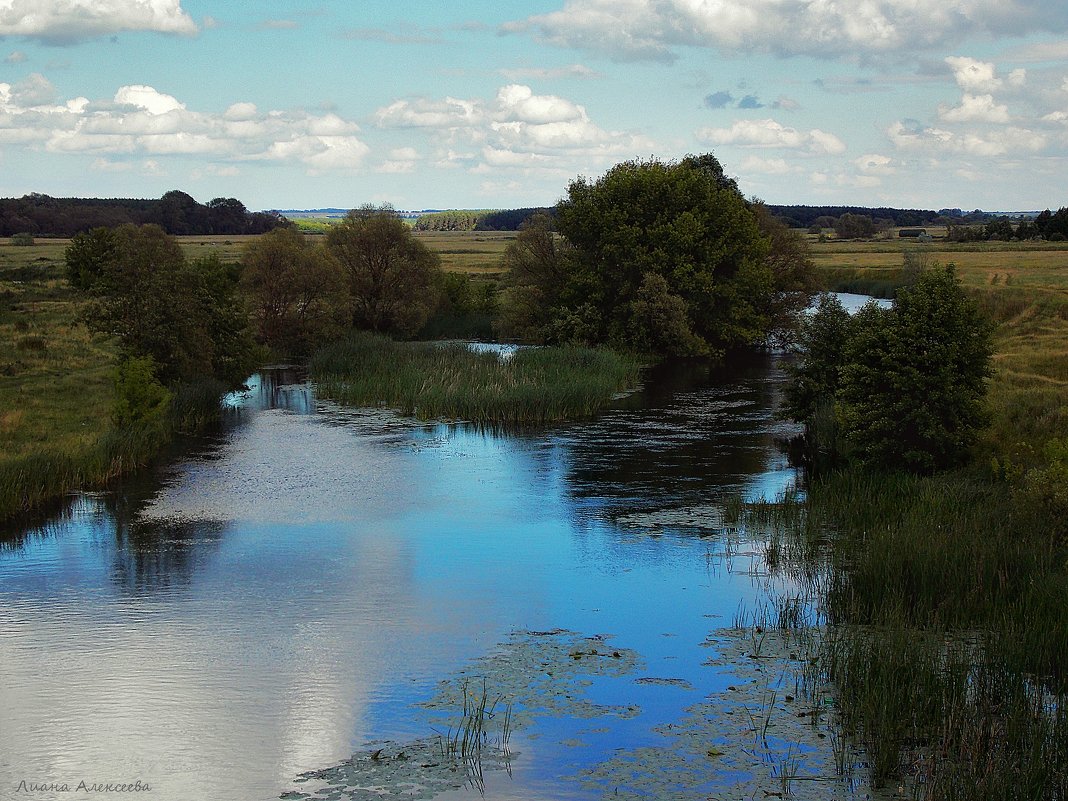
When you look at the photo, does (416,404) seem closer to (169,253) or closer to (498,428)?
(498,428)

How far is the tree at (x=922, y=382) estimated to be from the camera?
2325cm

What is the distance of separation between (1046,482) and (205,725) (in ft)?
42.9

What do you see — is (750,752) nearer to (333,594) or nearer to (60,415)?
(333,594)

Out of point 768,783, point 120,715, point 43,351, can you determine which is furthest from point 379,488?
point 43,351

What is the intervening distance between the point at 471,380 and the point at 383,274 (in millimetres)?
18880

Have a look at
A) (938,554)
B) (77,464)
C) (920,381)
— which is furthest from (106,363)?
(938,554)

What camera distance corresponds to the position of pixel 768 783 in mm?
10844

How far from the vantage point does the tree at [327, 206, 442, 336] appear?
5588 cm

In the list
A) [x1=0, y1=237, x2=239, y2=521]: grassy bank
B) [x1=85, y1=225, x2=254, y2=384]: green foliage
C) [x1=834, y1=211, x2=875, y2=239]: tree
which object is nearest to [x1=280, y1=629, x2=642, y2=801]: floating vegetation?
[x1=0, y1=237, x2=239, y2=521]: grassy bank

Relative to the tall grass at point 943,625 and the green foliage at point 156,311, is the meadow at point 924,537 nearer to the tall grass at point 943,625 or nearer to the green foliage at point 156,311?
the tall grass at point 943,625

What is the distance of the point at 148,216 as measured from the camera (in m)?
158

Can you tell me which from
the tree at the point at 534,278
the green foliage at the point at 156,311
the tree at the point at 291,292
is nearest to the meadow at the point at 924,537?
the green foliage at the point at 156,311

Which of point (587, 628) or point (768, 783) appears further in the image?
point (587, 628)

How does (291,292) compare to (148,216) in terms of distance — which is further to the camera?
(148,216)
